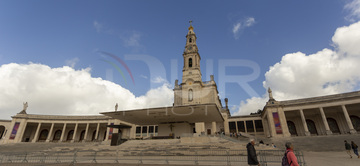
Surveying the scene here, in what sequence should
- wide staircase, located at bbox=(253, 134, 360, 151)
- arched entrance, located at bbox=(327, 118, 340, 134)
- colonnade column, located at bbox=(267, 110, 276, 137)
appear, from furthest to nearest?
arched entrance, located at bbox=(327, 118, 340, 134) → colonnade column, located at bbox=(267, 110, 276, 137) → wide staircase, located at bbox=(253, 134, 360, 151)

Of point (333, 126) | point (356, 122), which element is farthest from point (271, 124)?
point (356, 122)

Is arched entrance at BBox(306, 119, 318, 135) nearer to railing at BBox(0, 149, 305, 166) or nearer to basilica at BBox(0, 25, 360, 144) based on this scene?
basilica at BBox(0, 25, 360, 144)

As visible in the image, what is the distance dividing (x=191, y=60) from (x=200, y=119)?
69.4 ft

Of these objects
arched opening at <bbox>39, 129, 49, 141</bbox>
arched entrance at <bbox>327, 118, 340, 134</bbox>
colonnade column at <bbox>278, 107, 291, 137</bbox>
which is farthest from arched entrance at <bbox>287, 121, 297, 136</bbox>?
arched opening at <bbox>39, 129, 49, 141</bbox>

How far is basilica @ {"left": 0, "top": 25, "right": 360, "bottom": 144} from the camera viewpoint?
27203 mm

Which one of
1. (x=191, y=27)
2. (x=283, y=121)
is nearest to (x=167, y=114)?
(x=283, y=121)

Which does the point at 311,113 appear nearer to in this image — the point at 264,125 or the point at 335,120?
the point at 335,120

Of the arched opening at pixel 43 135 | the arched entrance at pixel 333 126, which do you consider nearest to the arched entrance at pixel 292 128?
the arched entrance at pixel 333 126

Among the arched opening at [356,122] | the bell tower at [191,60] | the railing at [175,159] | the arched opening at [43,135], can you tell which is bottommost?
the railing at [175,159]

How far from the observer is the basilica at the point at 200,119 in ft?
89.2

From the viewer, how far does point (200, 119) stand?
2994 centimetres

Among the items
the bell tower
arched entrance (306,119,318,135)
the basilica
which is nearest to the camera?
the basilica

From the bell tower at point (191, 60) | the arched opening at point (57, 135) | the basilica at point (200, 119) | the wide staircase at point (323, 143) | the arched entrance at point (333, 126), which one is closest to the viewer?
the wide staircase at point (323, 143)

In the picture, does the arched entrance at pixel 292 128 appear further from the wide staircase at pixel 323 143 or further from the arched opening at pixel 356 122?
the wide staircase at pixel 323 143
